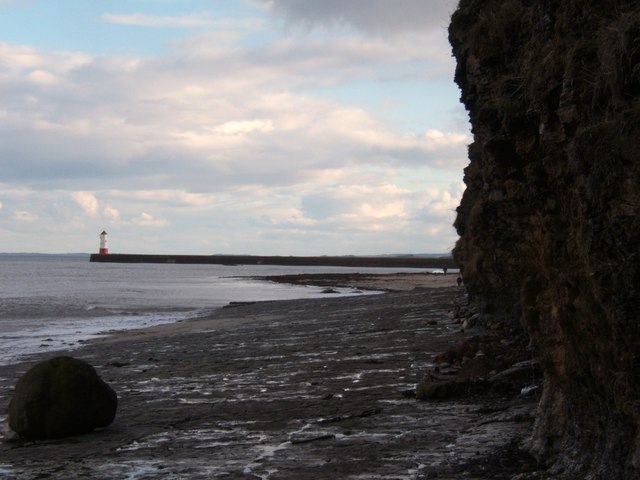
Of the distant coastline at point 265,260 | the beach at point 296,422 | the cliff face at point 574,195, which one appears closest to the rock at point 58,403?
the beach at point 296,422

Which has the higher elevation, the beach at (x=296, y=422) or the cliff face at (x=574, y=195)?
the cliff face at (x=574, y=195)

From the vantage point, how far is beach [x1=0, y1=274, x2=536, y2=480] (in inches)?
300

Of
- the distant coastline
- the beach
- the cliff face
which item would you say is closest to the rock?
the beach

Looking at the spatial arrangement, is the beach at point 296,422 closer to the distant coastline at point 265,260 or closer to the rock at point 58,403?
the rock at point 58,403

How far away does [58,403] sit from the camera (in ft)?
32.3

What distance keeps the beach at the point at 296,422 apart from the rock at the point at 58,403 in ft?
0.66

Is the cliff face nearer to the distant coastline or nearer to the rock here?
the rock

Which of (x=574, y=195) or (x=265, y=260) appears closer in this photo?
(x=574, y=195)

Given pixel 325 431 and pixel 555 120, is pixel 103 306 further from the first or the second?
pixel 555 120

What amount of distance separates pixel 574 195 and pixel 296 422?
5050 mm

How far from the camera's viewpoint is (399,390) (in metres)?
10.9

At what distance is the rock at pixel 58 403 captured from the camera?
971 centimetres

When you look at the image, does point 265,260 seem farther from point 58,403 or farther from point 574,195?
point 574,195

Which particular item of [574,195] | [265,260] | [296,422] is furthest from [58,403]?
[265,260]
